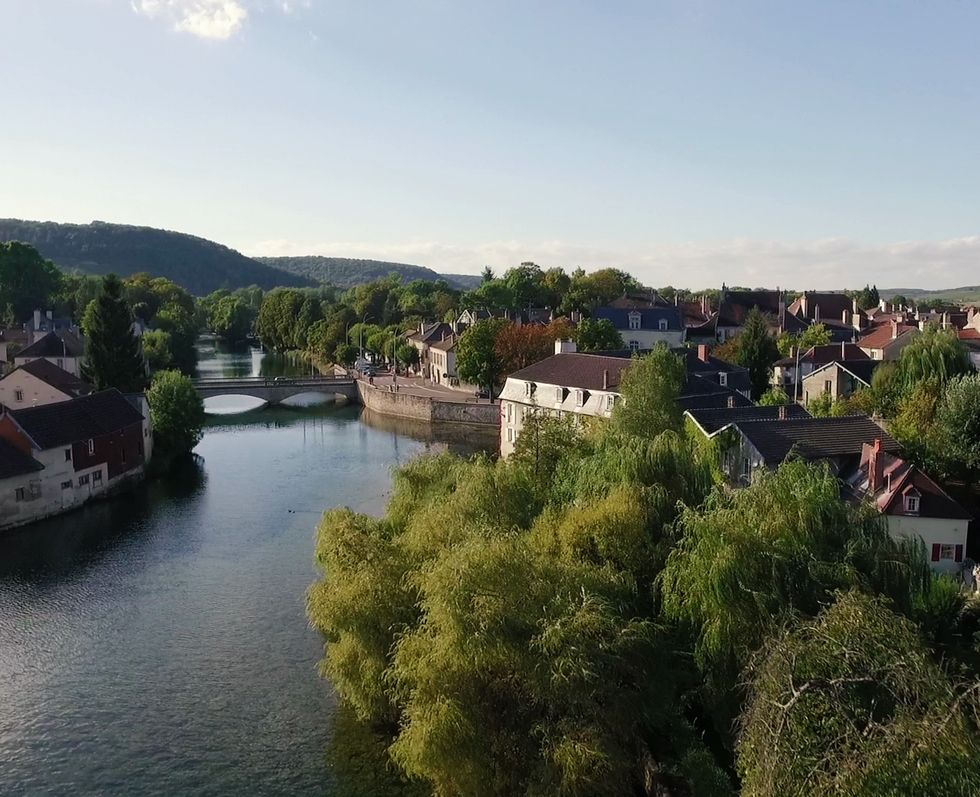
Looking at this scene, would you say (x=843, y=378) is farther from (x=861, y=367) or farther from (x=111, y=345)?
(x=111, y=345)

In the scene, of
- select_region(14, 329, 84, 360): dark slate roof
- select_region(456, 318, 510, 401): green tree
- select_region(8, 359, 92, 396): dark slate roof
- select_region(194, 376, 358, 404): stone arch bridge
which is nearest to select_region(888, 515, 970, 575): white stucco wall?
select_region(456, 318, 510, 401): green tree

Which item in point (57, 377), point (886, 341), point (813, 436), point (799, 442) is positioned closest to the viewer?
point (799, 442)

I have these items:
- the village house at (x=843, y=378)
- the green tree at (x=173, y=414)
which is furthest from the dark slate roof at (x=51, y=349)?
the village house at (x=843, y=378)

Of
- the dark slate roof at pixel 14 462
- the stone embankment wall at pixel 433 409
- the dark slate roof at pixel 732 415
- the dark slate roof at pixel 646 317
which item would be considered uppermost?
the dark slate roof at pixel 646 317

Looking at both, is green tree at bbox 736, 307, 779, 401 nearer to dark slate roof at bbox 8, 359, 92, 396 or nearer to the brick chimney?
the brick chimney

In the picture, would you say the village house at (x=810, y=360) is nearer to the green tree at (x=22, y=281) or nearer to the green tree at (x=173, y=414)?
the green tree at (x=173, y=414)

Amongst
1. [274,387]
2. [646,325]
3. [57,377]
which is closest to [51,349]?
[57,377]

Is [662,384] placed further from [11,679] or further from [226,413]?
[226,413]

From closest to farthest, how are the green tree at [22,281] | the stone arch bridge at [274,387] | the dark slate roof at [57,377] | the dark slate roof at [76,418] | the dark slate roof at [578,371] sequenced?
1. the dark slate roof at [76,418]
2. the dark slate roof at [578,371]
3. the dark slate roof at [57,377]
4. the stone arch bridge at [274,387]
5. the green tree at [22,281]
